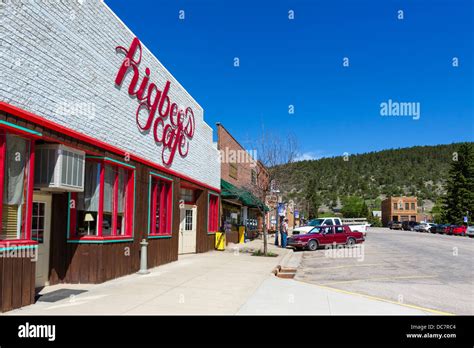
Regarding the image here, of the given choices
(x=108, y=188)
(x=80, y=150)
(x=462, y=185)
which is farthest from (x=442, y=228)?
(x=80, y=150)

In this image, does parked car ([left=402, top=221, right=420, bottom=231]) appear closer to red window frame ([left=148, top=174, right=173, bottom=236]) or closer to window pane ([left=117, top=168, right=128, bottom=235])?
red window frame ([left=148, top=174, right=173, bottom=236])

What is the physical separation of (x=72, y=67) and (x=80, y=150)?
1851 millimetres

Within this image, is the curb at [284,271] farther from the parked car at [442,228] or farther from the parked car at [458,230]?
the parked car at [442,228]

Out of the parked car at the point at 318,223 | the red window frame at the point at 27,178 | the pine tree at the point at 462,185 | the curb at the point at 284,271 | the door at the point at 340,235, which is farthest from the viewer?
the pine tree at the point at 462,185

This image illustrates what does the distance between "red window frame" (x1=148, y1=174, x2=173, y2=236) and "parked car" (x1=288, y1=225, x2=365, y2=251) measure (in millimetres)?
10444

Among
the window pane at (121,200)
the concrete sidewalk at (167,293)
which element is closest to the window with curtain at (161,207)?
the concrete sidewalk at (167,293)

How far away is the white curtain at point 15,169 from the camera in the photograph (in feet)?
24.4

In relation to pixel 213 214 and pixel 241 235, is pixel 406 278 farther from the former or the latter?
pixel 241 235

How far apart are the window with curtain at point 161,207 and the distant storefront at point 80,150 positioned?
37 mm

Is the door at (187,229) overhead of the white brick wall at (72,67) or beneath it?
beneath

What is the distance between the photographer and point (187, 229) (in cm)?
1964

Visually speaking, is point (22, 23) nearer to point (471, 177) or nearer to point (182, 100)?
point (182, 100)
